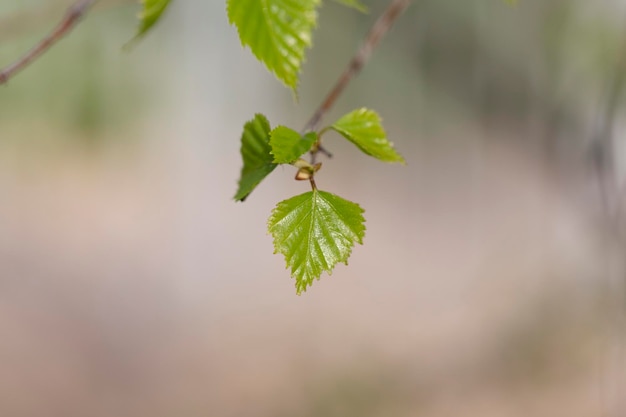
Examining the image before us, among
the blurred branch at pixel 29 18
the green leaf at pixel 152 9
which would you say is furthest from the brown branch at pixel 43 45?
the blurred branch at pixel 29 18

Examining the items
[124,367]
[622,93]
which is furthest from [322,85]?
[124,367]

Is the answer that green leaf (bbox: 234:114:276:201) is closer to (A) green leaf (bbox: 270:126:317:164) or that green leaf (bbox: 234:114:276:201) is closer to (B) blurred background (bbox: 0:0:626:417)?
(A) green leaf (bbox: 270:126:317:164)

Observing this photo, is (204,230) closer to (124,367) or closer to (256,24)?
(124,367)

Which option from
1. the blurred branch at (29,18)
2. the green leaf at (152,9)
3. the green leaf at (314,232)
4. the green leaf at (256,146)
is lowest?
the green leaf at (314,232)

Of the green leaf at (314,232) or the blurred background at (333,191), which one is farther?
the blurred background at (333,191)

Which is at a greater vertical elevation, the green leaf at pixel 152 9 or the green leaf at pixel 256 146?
the green leaf at pixel 152 9

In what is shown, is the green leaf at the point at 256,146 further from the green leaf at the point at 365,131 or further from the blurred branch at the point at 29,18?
the blurred branch at the point at 29,18
